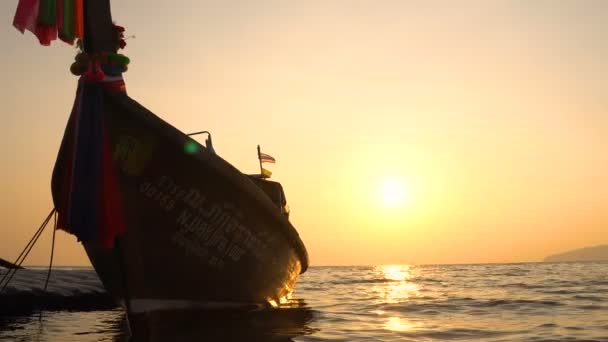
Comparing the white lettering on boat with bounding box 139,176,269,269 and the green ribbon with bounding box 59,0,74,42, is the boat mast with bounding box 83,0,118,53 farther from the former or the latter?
the white lettering on boat with bounding box 139,176,269,269

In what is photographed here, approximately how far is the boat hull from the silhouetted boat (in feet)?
0.05

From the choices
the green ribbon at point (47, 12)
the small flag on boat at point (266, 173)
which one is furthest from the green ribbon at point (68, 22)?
the small flag on boat at point (266, 173)

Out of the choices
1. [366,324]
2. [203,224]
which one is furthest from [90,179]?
[366,324]

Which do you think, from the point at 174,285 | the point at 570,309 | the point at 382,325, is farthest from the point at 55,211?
the point at 570,309

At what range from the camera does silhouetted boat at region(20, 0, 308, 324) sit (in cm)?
725

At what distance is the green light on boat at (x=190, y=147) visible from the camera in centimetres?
835

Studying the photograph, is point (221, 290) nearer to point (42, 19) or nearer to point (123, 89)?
point (123, 89)

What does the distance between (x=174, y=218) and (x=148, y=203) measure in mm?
501

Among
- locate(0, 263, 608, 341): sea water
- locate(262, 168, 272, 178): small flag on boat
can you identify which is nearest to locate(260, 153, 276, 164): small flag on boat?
locate(262, 168, 272, 178): small flag on boat

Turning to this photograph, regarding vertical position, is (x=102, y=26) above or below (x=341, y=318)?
above

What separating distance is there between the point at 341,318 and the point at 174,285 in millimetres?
4786

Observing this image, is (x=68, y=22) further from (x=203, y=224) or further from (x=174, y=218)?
(x=203, y=224)

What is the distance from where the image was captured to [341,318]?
12.0 metres

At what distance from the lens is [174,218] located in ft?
27.5
